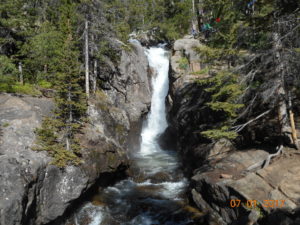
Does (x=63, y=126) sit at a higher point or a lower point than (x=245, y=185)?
higher

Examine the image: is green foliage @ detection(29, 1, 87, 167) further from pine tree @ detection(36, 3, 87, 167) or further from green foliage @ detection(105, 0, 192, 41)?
green foliage @ detection(105, 0, 192, 41)

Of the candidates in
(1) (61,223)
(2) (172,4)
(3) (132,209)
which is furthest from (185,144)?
(2) (172,4)

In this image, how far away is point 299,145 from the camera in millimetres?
9719

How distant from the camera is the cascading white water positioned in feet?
75.3

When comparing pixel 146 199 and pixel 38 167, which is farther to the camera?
pixel 146 199

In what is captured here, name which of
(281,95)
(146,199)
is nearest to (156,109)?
(146,199)

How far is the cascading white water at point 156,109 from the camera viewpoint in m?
22.9

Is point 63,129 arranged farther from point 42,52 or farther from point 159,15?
point 159,15

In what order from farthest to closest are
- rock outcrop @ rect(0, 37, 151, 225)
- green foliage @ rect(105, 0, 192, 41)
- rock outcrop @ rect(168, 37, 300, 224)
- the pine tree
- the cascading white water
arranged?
green foliage @ rect(105, 0, 192, 41) < the cascading white water < the pine tree < rock outcrop @ rect(168, 37, 300, 224) < rock outcrop @ rect(0, 37, 151, 225)

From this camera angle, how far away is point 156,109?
26.3 metres

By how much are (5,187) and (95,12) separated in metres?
15.4

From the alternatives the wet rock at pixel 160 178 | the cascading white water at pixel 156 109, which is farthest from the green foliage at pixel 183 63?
the wet rock at pixel 160 178
